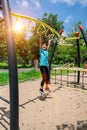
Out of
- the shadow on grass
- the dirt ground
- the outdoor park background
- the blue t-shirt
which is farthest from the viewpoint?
the outdoor park background

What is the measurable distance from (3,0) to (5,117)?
10.1ft

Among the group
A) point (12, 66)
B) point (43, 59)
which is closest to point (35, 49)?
point (43, 59)

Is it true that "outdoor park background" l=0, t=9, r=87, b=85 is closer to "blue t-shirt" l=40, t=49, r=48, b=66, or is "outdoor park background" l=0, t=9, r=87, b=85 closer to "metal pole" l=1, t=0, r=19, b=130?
"blue t-shirt" l=40, t=49, r=48, b=66

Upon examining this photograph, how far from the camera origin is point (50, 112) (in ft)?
19.0

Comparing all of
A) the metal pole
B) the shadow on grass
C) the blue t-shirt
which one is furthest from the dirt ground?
the metal pole

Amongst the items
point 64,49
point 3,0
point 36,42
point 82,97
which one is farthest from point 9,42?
point 36,42

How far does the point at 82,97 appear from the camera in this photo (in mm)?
7875

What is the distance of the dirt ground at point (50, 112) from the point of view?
4.77 meters

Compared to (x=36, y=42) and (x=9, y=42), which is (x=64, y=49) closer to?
(x=36, y=42)

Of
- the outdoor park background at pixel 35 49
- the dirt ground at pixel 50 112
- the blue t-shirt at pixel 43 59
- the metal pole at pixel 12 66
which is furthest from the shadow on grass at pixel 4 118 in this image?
the outdoor park background at pixel 35 49

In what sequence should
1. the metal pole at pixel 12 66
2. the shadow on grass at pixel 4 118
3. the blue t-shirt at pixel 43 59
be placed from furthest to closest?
the blue t-shirt at pixel 43 59, the shadow on grass at pixel 4 118, the metal pole at pixel 12 66

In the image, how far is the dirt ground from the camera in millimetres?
4770

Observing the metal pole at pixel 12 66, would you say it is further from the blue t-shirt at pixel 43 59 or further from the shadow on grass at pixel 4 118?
the blue t-shirt at pixel 43 59

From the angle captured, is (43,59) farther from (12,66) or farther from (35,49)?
(35,49)
